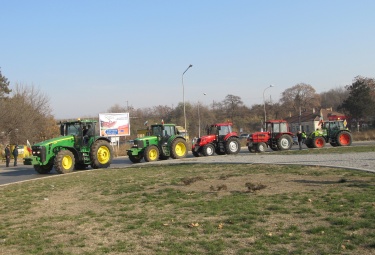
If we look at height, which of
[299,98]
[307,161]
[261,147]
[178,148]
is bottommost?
[307,161]

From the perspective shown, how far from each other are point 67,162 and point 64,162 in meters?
0.19

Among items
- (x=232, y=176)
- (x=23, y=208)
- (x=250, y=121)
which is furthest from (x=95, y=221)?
(x=250, y=121)

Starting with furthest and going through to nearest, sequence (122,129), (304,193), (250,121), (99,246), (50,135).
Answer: (250,121)
(50,135)
(122,129)
(304,193)
(99,246)

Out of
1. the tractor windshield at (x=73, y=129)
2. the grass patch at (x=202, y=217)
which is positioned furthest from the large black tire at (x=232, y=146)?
the grass patch at (x=202, y=217)

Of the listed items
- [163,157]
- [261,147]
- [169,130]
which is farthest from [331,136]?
[163,157]

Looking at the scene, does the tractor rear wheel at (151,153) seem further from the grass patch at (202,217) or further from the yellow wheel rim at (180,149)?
the grass patch at (202,217)

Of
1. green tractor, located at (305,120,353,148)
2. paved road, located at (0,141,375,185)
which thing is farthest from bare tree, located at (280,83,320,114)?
paved road, located at (0,141,375,185)

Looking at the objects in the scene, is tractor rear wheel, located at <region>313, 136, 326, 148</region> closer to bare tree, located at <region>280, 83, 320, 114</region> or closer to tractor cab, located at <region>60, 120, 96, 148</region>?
tractor cab, located at <region>60, 120, 96, 148</region>

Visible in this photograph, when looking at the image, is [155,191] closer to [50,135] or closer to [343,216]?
[343,216]

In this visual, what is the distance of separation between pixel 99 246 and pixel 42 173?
Result: 16729 mm

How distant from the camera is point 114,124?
153 ft

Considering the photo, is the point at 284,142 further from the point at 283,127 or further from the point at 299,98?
the point at 299,98

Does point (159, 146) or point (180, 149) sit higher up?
point (159, 146)

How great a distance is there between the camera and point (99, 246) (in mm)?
6266
